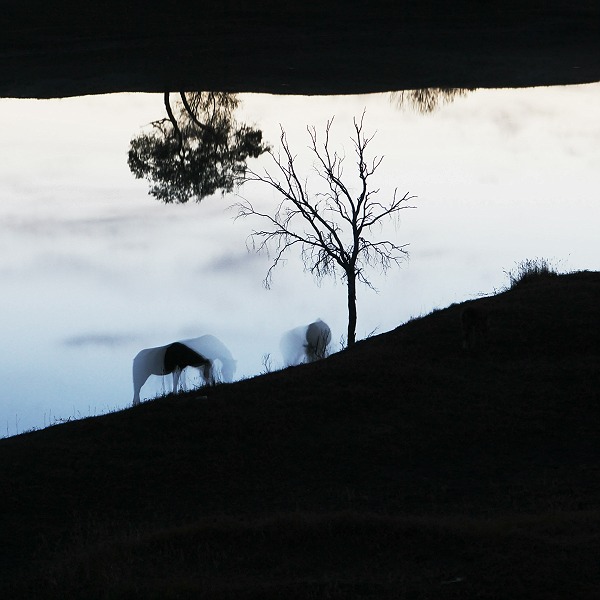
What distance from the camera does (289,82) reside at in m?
26.6

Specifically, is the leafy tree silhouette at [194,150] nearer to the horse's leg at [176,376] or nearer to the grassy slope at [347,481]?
the horse's leg at [176,376]

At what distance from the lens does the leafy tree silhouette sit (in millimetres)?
31391

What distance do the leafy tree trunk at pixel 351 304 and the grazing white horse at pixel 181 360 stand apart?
6.52 meters

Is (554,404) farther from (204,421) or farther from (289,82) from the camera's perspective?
(289,82)

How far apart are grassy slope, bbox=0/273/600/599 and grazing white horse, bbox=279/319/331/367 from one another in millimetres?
7775

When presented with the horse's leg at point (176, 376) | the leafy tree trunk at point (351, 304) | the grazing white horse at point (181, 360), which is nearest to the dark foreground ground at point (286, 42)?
the grazing white horse at point (181, 360)

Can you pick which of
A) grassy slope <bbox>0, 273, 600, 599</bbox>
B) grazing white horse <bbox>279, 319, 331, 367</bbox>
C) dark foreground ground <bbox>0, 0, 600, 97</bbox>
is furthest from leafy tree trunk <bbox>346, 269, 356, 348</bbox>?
grassy slope <bbox>0, 273, 600, 599</bbox>

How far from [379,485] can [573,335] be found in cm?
831

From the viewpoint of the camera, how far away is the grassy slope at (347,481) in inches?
374

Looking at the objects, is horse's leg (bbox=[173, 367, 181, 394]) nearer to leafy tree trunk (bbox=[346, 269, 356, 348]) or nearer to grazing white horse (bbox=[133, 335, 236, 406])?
grazing white horse (bbox=[133, 335, 236, 406])

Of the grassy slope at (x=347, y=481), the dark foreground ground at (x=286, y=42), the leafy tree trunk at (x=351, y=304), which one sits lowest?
the grassy slope at (x=347, y=481)

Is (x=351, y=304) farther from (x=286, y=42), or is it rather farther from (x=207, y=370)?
(x=286, y=42)

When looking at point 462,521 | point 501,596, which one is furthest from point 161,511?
point 501,596

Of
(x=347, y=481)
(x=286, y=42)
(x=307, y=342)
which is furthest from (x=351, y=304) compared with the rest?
(x=347, y=481)
